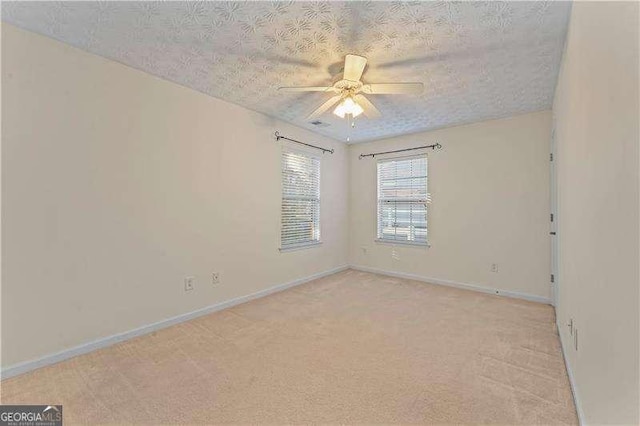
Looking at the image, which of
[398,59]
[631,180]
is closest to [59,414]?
[631,180]

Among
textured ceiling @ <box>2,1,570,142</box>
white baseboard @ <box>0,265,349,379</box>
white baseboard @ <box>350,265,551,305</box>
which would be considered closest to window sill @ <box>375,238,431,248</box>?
white baseboard @ <box>350,265,551,305</box>

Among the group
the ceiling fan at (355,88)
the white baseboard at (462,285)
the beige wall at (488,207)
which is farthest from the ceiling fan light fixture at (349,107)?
the white baseboard at (462,285)

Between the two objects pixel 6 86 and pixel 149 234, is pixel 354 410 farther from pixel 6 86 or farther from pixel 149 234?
pixel 6 86

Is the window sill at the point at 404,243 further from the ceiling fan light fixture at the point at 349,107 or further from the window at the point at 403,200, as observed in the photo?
the ceiling fan light fixture at the point at 349,107

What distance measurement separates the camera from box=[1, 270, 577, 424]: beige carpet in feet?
5.42

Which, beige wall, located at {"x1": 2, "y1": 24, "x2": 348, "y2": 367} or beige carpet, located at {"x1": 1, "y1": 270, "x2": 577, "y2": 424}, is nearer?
beige carpet, located at {"x1": 1, "y1": 270, "x2": 577, "y2": 424}

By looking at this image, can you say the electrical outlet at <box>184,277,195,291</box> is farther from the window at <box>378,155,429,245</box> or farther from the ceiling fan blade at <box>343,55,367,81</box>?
the window at <box>378,155,429,245</box>

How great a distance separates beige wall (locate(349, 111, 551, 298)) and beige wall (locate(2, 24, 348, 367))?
270 centimetres

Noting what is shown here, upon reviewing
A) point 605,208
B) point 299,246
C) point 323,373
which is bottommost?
point 323,373

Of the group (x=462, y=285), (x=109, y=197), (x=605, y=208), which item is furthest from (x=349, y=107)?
(x=462, y=285)

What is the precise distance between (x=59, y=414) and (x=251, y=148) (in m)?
2.92

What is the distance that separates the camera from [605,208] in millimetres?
1137

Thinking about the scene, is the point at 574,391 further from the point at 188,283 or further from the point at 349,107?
the point at 188,283

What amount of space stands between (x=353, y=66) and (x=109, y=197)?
2.32 meters
